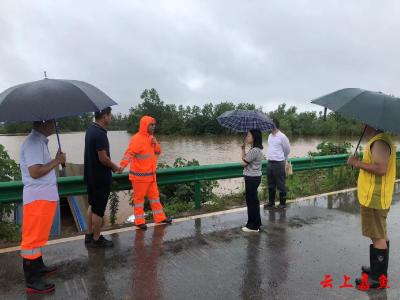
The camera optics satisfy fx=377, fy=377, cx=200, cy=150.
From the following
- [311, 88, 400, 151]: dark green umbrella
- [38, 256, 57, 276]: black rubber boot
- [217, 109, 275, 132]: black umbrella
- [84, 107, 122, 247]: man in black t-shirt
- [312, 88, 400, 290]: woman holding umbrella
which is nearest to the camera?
[311, 88, 400, 151]: dark green umbrella

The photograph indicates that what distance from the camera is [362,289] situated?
3.83m

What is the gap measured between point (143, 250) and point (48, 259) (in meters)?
1.15

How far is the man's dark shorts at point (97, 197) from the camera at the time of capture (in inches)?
191

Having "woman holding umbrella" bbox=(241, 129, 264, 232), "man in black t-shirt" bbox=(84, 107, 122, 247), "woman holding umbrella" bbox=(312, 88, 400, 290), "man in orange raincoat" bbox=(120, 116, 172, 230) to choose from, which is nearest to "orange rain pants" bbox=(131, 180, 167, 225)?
"man in orange raincoat" bbox=(120, 116, 172, 230)

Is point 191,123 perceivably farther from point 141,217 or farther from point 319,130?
point 141,217

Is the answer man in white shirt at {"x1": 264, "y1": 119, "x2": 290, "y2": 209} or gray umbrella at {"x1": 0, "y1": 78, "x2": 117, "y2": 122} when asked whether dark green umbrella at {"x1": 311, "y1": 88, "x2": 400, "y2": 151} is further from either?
man in white shirt at {"x1": 264, "y1": 119, "x2": 290, "y2": 209}

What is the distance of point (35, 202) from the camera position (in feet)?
12.1

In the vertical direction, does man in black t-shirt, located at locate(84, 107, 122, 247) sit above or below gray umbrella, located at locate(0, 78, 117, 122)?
below

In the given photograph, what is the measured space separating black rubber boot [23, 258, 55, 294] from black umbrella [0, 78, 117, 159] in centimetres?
149

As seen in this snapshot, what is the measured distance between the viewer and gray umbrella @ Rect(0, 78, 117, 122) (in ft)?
10.9

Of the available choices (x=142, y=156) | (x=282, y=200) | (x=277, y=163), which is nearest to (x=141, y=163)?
(x=142, y=156)

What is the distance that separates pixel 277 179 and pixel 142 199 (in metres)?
2.74

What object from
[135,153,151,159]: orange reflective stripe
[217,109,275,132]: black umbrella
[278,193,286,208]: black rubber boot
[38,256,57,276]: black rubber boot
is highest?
[217,109,275,132]: black umbrella

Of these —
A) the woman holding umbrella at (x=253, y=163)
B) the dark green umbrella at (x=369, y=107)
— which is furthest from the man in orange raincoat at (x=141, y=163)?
the dark green umbrella at (x=369, y=107)
